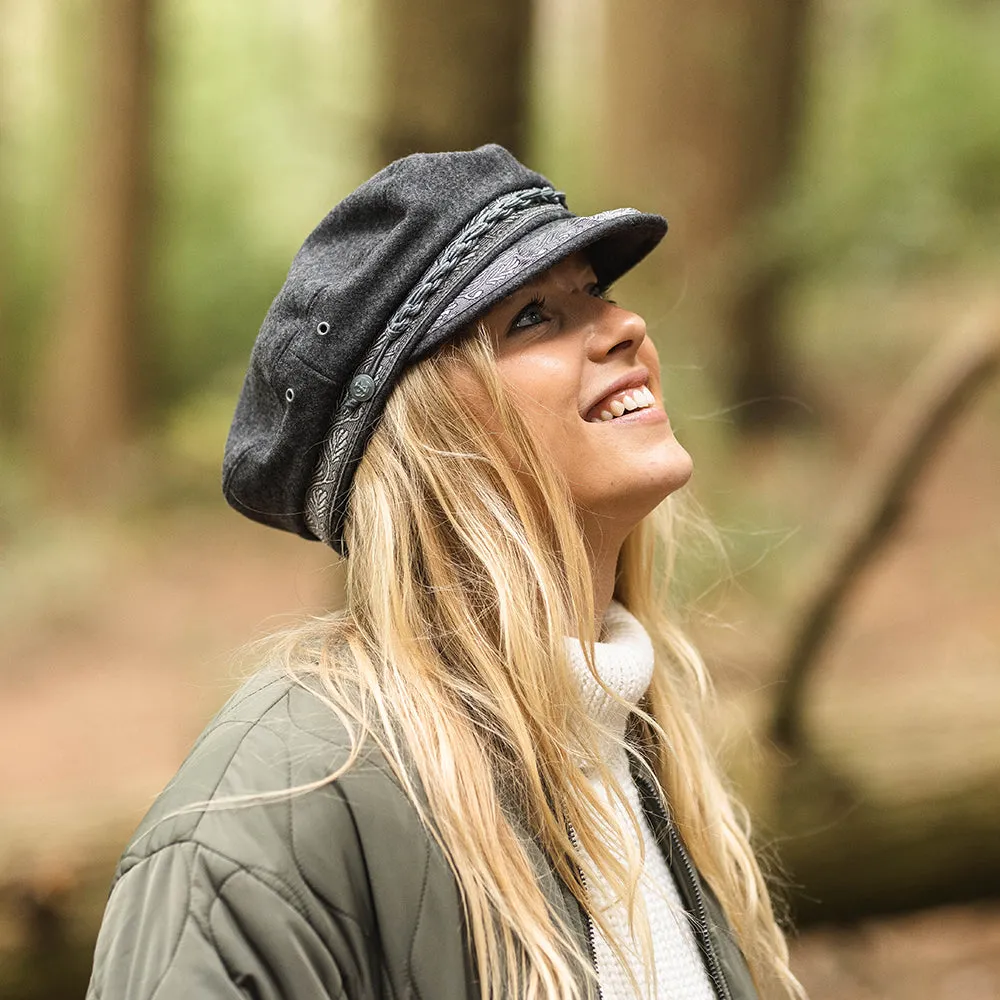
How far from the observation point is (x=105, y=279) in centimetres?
866

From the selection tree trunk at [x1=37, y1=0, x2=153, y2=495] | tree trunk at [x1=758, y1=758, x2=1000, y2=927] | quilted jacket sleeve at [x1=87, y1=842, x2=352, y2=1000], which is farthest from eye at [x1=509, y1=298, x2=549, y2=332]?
tree trunk at [x1=37, y1=0, x2=153, y2=495]

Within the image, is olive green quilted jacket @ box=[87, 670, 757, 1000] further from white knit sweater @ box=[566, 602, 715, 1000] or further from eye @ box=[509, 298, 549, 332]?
eye @ box=[509, 298, 549, 332]

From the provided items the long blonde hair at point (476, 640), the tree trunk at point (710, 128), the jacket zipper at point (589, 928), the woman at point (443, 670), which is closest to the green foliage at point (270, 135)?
the tree trunk at point (710, 128)

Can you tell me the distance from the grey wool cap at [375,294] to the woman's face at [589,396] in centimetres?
8

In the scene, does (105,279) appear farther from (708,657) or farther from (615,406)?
(615,406)

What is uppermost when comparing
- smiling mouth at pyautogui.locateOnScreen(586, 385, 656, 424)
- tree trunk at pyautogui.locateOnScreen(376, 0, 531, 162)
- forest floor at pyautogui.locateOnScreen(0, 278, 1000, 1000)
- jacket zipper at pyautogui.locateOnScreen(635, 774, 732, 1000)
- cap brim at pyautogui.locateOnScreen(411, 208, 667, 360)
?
tree trunk at pyautogui.locateOnScreen(376, 0, 531, 162)

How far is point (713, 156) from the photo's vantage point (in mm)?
6172

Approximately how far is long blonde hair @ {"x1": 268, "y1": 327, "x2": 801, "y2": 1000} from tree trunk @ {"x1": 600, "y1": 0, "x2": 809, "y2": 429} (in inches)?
147

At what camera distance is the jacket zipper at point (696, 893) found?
67.6 inches

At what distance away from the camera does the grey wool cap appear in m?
1.64

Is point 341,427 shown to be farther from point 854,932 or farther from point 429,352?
point 854,932

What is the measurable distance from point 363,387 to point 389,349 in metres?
0.06

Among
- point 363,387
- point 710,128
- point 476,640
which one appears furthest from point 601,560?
point 710,128

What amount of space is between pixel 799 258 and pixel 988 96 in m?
1.77
